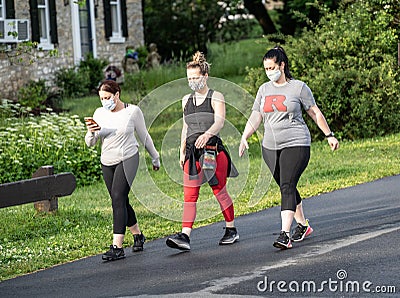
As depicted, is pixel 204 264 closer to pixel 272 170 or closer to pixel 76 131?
pixel 272 170

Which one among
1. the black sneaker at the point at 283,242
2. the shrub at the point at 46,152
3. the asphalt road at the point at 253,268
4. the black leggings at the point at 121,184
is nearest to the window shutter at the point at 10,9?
the shrub at the point at 46,152

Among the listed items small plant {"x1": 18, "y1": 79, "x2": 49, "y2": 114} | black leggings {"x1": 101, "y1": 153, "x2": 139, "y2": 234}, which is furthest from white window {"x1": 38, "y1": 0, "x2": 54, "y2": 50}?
black leggings {"x1": 101, "y1": 153, "x2": 139, "y2": 234}

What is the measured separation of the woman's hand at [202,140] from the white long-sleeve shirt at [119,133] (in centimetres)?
50

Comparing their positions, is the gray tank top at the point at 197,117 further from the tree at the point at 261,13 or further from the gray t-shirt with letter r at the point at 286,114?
the tree at the point at 261,13

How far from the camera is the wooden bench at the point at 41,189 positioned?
11.1m

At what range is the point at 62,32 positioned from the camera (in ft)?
102

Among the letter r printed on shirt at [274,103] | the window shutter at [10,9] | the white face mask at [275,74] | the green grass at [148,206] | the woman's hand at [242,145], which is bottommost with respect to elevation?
the green grass at [148,206]

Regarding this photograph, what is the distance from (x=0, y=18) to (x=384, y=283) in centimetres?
2117

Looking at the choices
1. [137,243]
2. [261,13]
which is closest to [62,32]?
[261,13]

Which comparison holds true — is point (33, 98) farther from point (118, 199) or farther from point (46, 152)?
point (118, 199)

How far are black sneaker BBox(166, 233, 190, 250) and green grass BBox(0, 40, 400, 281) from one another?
78 cm

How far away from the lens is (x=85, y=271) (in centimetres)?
916

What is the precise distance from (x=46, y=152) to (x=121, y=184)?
24.5 ft

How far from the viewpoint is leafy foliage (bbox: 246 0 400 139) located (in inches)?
742
